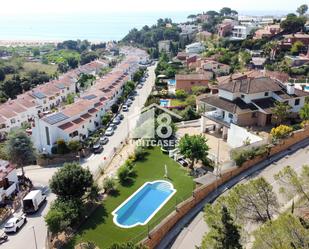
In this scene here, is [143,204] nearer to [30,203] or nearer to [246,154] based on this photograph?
[30,203]

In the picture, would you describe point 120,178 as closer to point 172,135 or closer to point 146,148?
point 146,148

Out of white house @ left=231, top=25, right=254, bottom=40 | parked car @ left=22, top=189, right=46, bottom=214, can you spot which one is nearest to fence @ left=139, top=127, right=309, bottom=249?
parked car @ left=22, top=189, right=46, bottom=214

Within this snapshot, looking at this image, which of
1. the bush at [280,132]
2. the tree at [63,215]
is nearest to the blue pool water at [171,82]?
the bush at [280,132]

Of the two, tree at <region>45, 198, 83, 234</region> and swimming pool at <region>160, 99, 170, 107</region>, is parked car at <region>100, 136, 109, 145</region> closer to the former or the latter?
swimming pool at <region>160, 99, 170, 107</region>

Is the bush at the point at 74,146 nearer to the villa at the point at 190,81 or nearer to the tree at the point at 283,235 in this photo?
the villa at the point at 190,81

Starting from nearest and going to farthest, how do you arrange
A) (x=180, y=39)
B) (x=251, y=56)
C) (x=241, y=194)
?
(x=241, y=194) < (x=251, y=56) < (x=180, y=39)

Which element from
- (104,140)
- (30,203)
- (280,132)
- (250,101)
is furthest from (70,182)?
(250,101)

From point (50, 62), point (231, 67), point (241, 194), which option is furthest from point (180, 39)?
point (241, 194)
